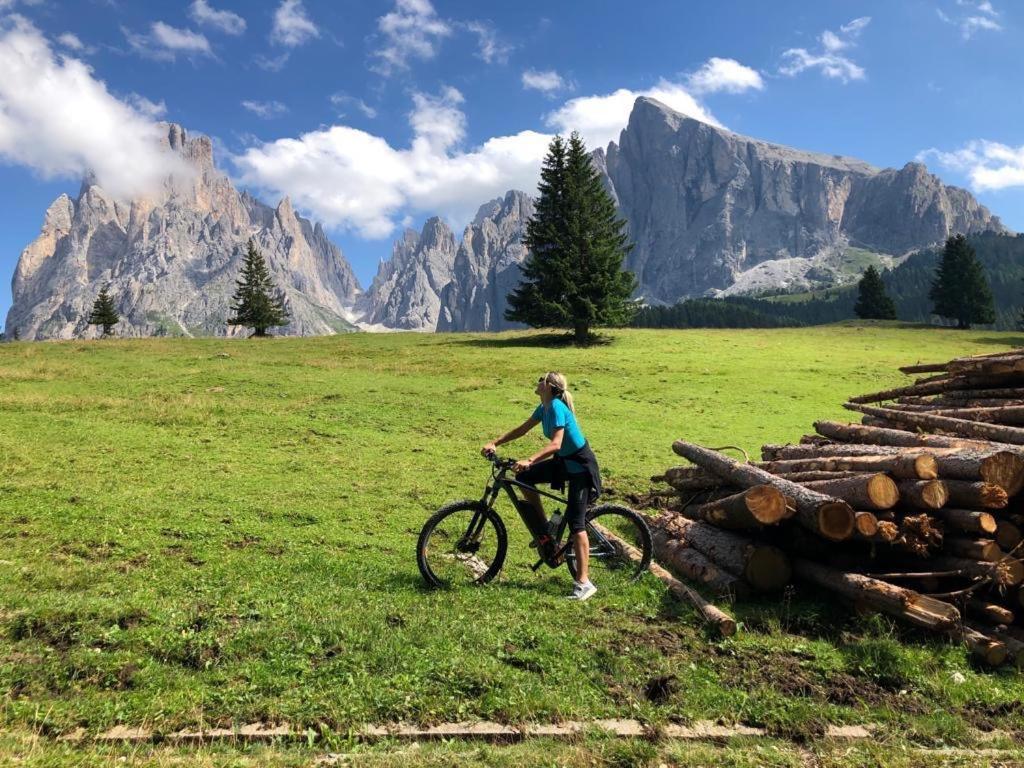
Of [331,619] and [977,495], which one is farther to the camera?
[977,495]

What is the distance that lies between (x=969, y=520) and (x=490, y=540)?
6.77 metres

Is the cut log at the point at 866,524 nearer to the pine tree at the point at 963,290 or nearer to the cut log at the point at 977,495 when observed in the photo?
the cut log at the point at 977,495

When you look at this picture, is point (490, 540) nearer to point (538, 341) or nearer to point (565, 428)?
point (565, 428)

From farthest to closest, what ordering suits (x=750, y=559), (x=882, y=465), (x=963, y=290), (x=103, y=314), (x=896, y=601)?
1. (x=963, y=290)
2. (x=103, y=314)
3. (x=882, y=465)
4. (x=750, y=559)
5. (x=896, y=601)

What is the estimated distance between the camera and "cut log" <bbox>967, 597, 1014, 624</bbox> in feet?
25.6

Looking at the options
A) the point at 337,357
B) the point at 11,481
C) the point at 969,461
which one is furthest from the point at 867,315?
the point at 11,481

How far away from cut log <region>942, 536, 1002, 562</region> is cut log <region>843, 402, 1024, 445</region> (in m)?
4.41

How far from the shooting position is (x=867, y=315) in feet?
322

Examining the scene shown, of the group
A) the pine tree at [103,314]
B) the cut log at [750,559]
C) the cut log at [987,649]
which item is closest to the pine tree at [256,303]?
the pine tree at [103,314]

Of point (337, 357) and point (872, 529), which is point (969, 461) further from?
point (337, 357)

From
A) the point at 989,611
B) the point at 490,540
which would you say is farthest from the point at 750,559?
the point at 490,540

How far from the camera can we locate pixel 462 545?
9312 mm

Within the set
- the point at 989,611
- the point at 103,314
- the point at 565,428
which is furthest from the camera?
the point at 103,314

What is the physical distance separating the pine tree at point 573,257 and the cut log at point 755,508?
140 ft
